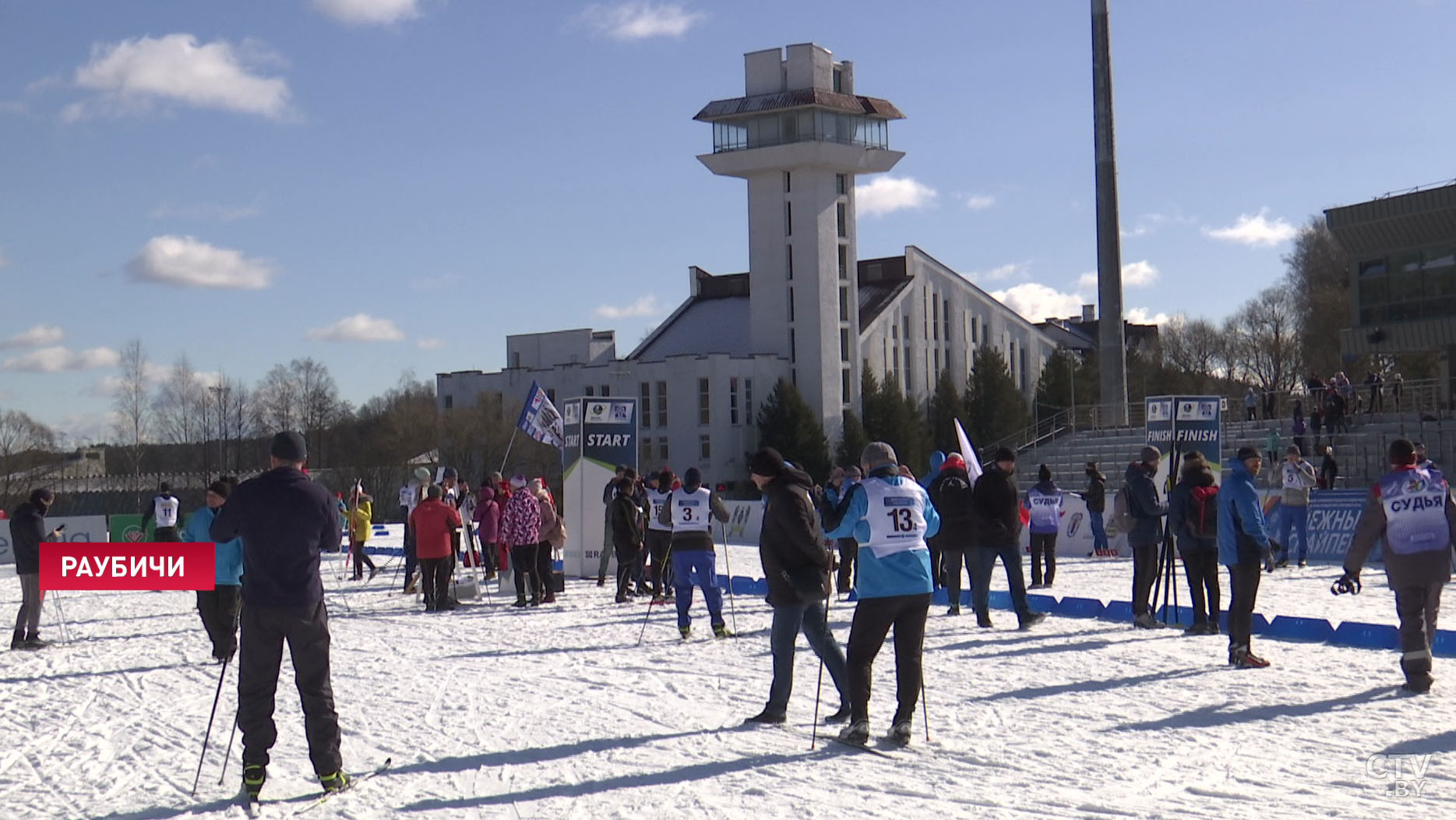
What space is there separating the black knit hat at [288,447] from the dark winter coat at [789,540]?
3071mm

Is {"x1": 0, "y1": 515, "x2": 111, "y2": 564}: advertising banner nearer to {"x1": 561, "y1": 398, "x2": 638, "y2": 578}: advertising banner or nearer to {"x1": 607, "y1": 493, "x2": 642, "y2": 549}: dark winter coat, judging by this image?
{"x1": 561, "y1": 398, "x2": 638, "y2": 578}: advertising banner

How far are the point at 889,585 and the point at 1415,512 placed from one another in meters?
4.31

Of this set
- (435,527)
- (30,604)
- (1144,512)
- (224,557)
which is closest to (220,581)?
(224,557)

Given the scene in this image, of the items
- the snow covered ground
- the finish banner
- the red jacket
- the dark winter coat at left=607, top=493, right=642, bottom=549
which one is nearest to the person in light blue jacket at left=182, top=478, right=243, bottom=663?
the finish banner

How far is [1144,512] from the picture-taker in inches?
575

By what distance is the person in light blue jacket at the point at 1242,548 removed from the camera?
11.8 m

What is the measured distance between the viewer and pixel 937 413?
252 feet

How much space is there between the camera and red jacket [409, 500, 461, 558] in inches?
713

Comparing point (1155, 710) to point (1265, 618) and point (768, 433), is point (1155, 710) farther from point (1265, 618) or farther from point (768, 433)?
point (768, 433)

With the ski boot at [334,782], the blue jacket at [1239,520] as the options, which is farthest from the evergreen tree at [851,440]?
the ski boot at [334,782]

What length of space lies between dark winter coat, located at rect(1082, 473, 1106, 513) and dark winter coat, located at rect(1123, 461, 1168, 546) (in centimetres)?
1075

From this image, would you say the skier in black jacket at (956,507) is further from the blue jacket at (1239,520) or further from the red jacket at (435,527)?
the red jacket at (435,527)

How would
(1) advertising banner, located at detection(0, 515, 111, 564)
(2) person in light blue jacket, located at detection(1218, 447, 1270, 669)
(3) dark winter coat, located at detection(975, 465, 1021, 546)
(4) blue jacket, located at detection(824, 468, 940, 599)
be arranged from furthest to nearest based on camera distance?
(1) advertising banner, located at detection(0, 515, 111, 564), (3) dark winter coat, located at detection(975, 465, 1021, 546), (2) person in light blue jacket, located at detection(1218, 447, 1270, 669), (4) blue jacket, located at detection(824, 468, 940, 599)

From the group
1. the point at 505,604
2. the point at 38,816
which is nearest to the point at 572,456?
the point at 505,604
